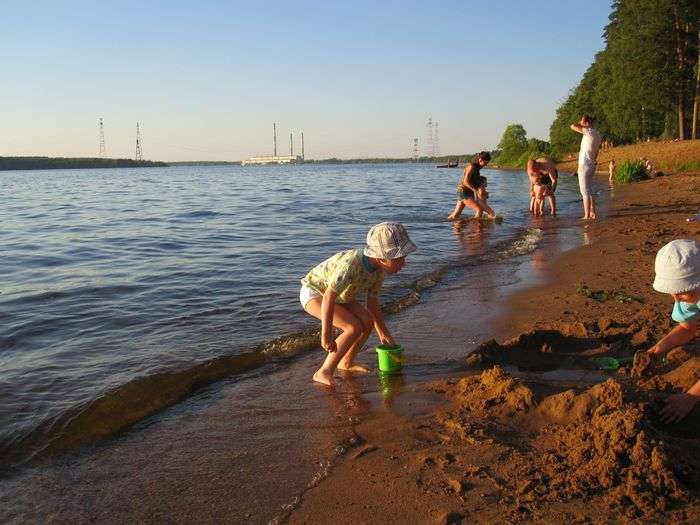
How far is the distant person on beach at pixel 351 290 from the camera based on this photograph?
4422mm

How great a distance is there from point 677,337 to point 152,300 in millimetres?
5586

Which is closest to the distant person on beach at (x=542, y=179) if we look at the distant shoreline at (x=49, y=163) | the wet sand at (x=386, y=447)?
the wet sand at (x=386, y=447)

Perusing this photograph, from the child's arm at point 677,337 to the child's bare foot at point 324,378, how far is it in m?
2.23

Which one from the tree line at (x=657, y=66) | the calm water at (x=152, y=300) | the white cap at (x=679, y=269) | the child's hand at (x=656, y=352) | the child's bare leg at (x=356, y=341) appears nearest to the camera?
the white cap at (x=679, y=269)

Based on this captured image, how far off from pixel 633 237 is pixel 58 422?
9267mm

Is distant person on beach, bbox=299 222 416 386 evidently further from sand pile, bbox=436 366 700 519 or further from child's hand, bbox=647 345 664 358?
child's hand, bbox=647 345 664 358

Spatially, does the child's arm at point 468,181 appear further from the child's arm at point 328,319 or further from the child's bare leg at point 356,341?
the child's arm at point 328,319

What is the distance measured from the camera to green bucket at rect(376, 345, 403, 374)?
4.66m

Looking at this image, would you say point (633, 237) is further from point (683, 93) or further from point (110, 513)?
point (683, 93)

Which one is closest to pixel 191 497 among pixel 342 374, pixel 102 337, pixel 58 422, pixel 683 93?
pixel 58 422

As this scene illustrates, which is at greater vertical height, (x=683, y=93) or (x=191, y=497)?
(x=683, y=93)

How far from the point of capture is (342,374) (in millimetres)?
→ 4789

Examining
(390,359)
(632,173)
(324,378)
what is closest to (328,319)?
(324,378)

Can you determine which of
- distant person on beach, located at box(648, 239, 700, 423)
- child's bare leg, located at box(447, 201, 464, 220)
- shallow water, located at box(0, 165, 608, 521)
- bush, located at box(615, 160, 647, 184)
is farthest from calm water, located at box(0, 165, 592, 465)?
bush, located at box(615, 160, 647, 184)
